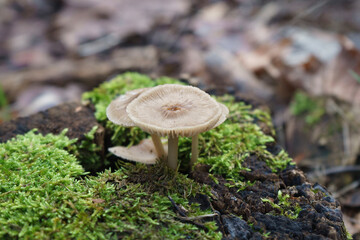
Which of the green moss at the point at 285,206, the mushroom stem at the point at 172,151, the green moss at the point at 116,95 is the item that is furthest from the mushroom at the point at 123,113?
the green moss at the point at 285,206

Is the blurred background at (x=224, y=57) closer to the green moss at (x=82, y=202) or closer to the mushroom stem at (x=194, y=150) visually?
the mushroom stem at (x=194, y=150)

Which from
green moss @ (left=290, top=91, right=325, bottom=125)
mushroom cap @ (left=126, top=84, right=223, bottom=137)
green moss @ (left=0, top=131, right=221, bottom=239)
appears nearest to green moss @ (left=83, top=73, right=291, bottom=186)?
green moss @ (left=0, top=131, right=221, bottom=239)

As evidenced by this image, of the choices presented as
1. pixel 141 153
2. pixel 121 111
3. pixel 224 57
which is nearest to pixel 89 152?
pixel 141 153

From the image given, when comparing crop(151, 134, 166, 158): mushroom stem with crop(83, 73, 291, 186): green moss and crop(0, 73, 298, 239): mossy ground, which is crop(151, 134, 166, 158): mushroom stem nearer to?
crop(0, 73, 298, 239): mossy ground

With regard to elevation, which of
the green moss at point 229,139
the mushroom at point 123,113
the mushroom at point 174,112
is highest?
the mushroom at point 174,112

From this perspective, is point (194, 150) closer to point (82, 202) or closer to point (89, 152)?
point (82, 202)

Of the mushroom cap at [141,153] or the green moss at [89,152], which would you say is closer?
the mushroom cap at [141,153]
